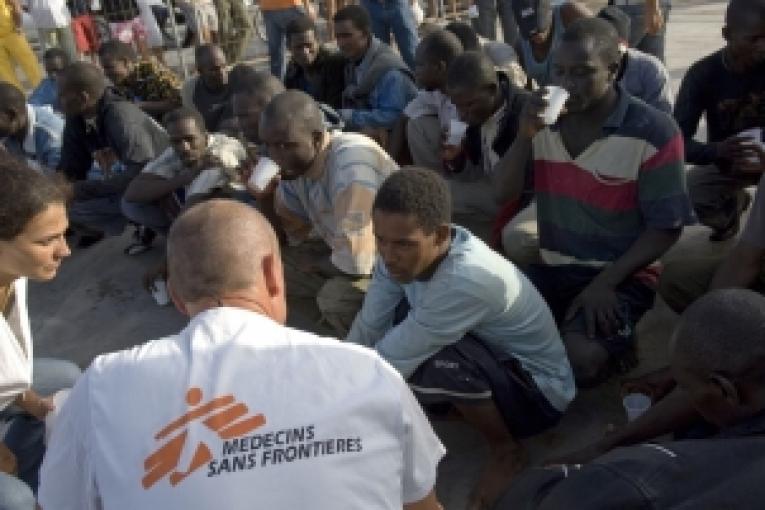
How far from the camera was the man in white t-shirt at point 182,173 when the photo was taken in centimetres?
445

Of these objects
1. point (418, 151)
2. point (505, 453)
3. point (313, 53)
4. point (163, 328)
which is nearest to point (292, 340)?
point (505, 453)

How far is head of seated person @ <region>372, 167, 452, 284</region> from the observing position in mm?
2674

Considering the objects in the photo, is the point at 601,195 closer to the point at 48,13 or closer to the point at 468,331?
the point at 468,331

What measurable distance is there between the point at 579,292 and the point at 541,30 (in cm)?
278

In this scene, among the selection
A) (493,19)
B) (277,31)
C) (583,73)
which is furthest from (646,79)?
(277,31)

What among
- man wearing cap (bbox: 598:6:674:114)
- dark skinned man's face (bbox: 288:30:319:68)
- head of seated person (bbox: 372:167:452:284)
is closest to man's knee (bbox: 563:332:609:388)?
head of seated person (bbox: 372:167:452:284)

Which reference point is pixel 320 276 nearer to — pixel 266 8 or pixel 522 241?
pixel 522 241

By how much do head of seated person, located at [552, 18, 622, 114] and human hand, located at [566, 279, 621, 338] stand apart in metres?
0.71

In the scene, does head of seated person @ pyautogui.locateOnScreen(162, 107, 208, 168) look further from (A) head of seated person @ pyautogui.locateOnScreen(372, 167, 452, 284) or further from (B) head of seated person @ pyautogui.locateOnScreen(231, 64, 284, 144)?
(A) head of seated person @ pyautogui.locateOnScreen(372, 167, 452, 284)

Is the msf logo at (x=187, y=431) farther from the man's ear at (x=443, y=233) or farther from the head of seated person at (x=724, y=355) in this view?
the man's ear at (x=443, y=233)

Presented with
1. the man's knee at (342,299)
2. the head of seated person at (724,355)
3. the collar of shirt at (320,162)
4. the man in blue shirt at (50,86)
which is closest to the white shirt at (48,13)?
the man in blue shirt at (50,86)

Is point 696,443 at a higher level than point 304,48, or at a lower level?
higher

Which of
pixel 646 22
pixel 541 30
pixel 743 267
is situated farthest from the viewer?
pixel 646 22

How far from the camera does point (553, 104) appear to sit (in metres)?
3.15
